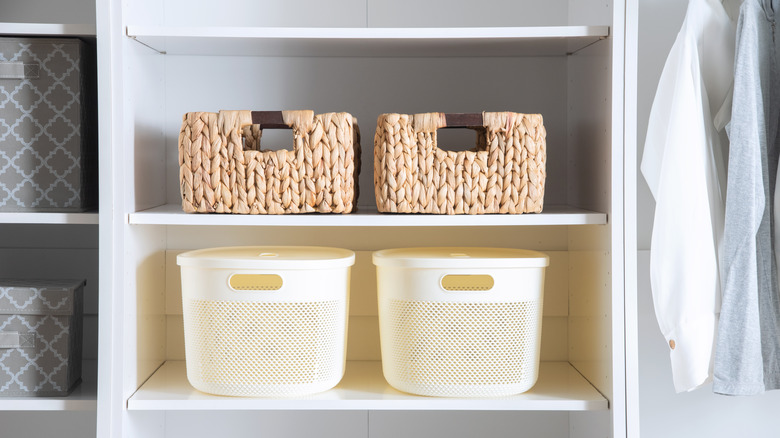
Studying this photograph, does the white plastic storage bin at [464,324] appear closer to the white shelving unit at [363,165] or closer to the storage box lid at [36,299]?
the white shelving unit at [363,165]

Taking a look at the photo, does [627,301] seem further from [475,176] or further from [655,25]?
[655,25]

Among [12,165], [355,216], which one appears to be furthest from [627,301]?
[12,165]

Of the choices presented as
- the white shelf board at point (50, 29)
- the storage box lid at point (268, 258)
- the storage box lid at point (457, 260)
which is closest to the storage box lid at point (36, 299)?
the storage box lid at point (268, 258)

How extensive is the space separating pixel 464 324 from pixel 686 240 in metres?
0.44

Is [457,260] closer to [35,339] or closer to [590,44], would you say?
[590,44]

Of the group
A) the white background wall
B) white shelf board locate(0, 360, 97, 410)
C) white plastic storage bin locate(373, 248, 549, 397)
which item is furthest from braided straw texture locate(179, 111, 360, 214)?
the white background wall

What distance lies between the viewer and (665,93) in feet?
4.41

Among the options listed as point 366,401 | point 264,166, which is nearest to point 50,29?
point 264,166

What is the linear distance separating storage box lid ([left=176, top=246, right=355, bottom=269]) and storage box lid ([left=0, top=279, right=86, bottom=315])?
8.9 inches

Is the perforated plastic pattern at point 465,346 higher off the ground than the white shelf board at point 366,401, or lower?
higher

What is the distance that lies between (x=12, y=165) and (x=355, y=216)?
67 centimetres

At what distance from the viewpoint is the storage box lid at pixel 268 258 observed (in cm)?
134

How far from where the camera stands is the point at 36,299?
1.36 metres

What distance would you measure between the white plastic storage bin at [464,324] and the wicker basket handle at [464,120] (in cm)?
26
